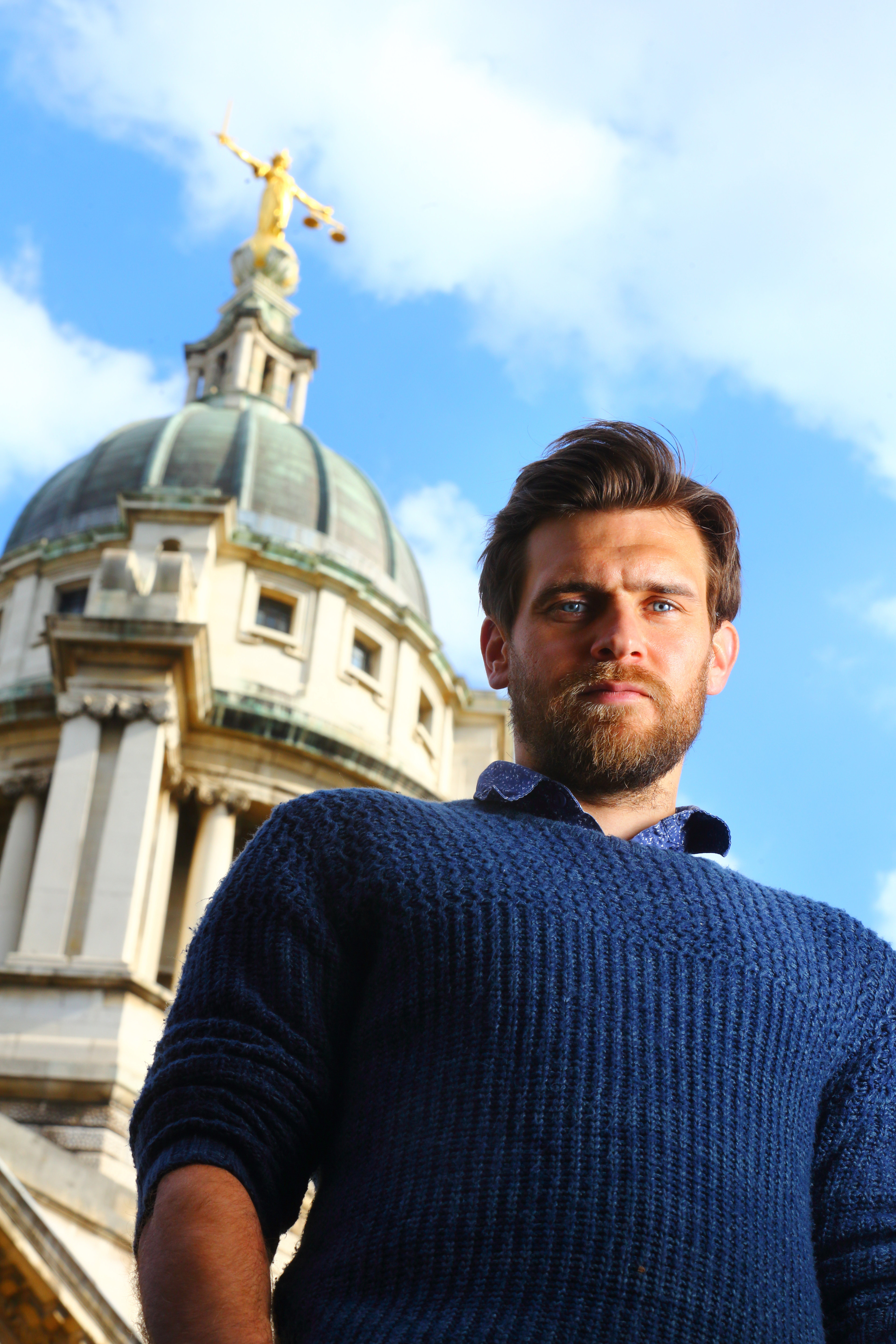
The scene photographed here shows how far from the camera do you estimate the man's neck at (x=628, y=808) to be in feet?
8.75

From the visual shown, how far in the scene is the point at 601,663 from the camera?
2.67m

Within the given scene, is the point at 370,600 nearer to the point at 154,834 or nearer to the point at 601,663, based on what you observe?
the point at 154,834

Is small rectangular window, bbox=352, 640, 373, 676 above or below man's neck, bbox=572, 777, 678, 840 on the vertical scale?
above

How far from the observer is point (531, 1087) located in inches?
82.8

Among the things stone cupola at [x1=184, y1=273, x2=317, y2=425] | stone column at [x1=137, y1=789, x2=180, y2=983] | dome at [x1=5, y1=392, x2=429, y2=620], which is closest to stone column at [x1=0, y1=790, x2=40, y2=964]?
stone column at [x1=137, y1=789, x2=180, y2=983]

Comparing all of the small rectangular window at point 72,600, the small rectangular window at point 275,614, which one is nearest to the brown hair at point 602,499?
the small rectangular window at point 275,614

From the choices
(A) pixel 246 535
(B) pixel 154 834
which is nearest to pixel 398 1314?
(B) pixel 154 834

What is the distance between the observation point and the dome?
36.0m

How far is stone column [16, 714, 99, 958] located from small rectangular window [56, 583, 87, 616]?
9.38 meters

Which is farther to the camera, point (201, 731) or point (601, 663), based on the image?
point (201, 731)

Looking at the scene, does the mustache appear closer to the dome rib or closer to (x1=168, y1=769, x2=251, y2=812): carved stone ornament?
(x1=168, y1=769, x2=251, y2=812): carved stone ornament

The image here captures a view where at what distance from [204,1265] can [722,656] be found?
1646 mm

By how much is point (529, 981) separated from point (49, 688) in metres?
29.4

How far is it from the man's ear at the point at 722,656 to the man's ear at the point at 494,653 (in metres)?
0.41
